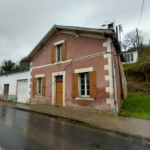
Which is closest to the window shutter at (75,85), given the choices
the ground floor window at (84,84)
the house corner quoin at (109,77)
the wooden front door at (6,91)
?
the ground floor window at (84,84)

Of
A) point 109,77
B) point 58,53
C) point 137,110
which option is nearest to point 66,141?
point 109,77

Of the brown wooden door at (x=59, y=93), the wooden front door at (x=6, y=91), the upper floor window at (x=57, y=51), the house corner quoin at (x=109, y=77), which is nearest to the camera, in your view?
the house corner quoin at (x=109, y=77)

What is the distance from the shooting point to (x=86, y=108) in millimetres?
7156

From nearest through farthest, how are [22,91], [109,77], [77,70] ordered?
[109,77]
[77,70]
[22,91]

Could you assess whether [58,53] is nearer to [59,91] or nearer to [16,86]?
[59,91]

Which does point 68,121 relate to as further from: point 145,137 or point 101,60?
point 101,60

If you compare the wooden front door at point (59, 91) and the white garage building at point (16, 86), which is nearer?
the wooden front door at point (59, 91)

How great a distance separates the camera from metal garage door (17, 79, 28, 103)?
11.6 metres

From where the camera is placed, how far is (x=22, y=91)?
39.0 feet

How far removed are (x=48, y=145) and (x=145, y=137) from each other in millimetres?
3010

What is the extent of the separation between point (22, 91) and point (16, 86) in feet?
3.97

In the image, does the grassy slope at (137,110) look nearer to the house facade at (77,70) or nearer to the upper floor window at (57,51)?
the house facade at (77,70)

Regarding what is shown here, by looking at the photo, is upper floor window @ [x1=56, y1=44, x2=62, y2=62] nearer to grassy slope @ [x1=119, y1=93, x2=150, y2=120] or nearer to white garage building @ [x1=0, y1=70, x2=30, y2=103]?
white garage building @ [x1=0, y1=70, x2=30, y2=103]

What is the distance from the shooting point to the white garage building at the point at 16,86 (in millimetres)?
11531
